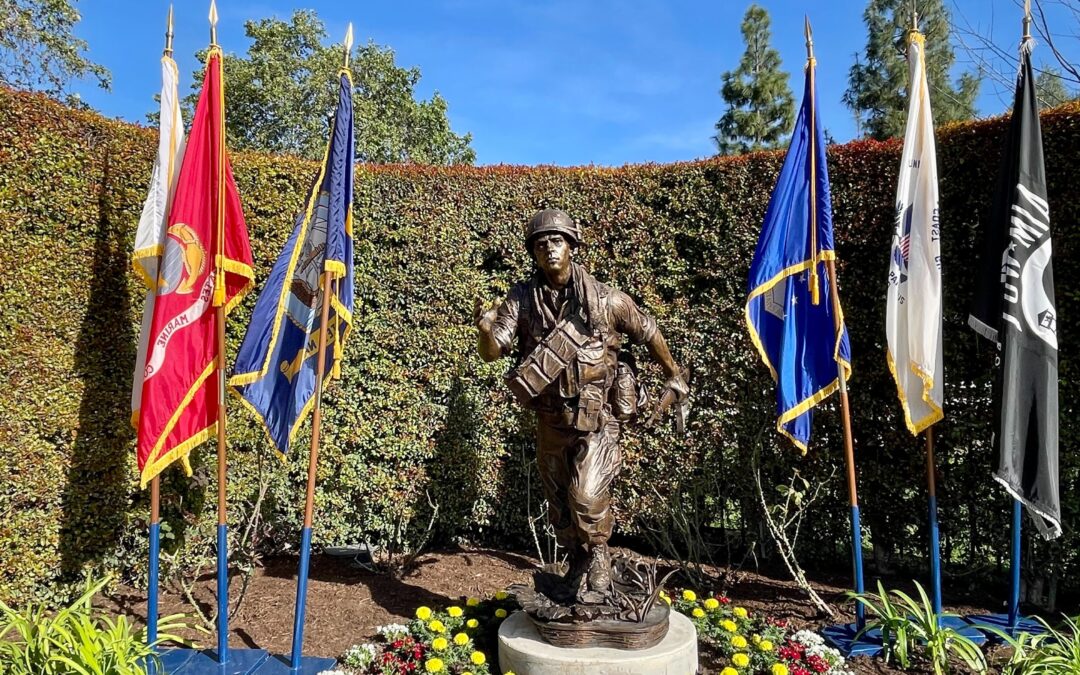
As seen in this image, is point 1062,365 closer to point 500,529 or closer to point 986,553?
point 986,553

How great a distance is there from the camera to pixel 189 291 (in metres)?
3.79

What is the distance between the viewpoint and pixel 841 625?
174 inches

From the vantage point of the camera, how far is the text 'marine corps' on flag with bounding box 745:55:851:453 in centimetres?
436

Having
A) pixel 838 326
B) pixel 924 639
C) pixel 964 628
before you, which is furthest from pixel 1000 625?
pixel 838 326

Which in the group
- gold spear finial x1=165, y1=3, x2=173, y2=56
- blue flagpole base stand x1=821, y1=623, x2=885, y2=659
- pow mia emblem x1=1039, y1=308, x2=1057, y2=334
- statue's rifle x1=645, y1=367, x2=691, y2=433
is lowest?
blue flagpole base stand x1=821, y1=623, x2=885, y2=659

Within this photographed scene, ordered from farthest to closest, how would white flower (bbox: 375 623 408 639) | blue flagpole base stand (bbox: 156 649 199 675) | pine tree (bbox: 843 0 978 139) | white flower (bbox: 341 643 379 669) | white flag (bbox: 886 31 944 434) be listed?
1. pine tree (bbox: 843 0 978 139)
2. white flag (bbox: 886 31 944 434)
3. white flower (bbox: 375 623 408 639)
4. white flower (bbox: 341 643 379 669)
5. blue flagpole base stand (bbox: 156 649 199 675)

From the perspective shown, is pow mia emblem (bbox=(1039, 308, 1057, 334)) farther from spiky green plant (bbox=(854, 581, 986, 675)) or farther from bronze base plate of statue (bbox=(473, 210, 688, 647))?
bronze base plate of statue (bbox=(473, 210, 688, 647))

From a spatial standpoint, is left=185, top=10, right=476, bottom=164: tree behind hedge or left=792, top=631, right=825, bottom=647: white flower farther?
left=185, top=10, right=476, bottom=164: tree behind hedge

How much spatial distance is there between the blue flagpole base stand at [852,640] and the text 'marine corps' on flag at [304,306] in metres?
3.61

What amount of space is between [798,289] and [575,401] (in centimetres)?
196

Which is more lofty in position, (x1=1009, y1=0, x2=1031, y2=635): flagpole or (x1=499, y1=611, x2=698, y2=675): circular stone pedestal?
(x1=1009, y1=0, x2=1031, y2=635): flagpole

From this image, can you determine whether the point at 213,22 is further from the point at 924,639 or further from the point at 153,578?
the point at 924,639

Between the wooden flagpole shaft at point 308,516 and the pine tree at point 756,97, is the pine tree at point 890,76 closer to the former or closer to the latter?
the pine tree at point 756,97

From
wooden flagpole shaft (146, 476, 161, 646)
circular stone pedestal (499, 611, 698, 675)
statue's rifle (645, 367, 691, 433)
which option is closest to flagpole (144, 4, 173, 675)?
wooden flagpole shaft (146, 476, 161, 646)
